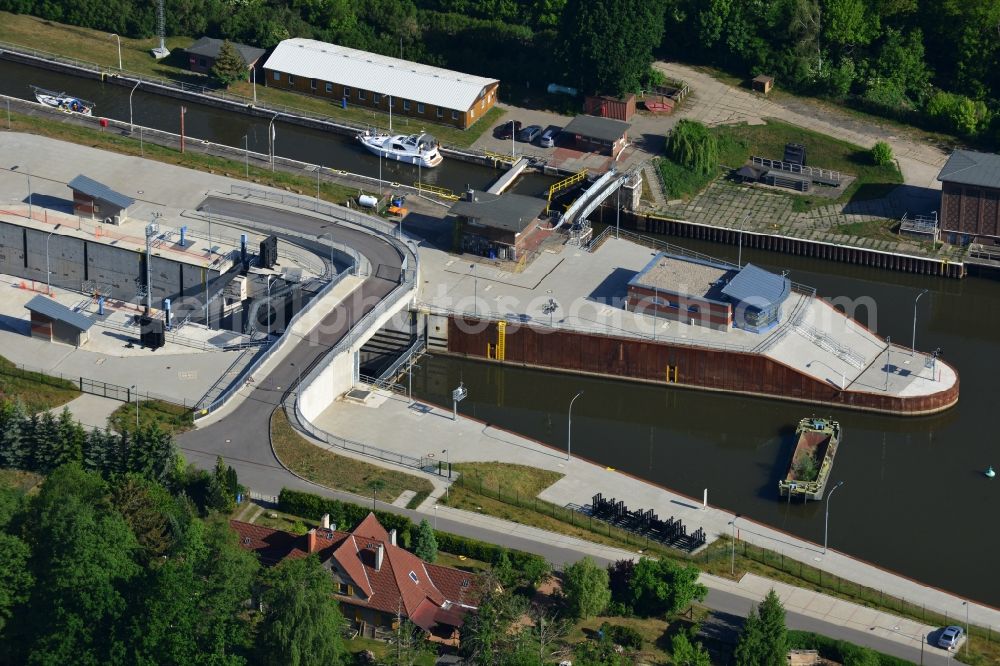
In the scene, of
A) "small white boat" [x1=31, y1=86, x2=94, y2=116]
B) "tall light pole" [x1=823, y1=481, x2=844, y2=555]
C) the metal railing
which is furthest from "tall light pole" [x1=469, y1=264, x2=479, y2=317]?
"small white boat" [x1=31, y1=86, x2=94, y2=116]

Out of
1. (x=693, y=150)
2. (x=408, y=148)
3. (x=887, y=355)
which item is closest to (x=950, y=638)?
(x=887, y=355)

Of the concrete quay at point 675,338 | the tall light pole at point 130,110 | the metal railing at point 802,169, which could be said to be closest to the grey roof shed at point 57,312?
the concrete quay at point 675,338

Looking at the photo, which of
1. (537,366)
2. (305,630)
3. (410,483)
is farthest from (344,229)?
(305,630)

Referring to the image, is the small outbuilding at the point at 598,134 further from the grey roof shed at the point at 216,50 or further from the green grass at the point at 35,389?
the green grass at the point at 35,389

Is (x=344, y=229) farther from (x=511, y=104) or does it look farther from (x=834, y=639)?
(x=834, y=639)

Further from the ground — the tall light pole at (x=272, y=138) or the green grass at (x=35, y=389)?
the tall light pole at (x=272, y=138)

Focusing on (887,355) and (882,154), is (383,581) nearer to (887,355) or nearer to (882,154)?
(887,355)
